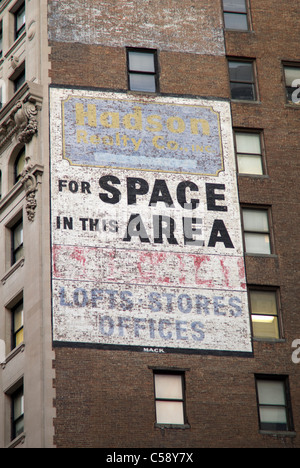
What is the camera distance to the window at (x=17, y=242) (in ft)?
184

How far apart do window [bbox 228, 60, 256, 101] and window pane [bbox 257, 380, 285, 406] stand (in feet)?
46.5

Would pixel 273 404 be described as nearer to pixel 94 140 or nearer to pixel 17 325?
pixel 17 325

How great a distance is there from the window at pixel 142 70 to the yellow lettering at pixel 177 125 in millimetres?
1923

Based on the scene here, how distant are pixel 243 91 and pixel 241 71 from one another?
109 cm

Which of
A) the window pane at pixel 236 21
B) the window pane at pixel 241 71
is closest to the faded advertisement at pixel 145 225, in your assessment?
the window pane at pixel 241 71

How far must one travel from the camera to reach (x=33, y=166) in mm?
55312

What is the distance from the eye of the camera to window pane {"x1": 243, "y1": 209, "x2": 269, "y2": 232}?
185 feet

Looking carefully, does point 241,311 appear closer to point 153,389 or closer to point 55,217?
point 153,389

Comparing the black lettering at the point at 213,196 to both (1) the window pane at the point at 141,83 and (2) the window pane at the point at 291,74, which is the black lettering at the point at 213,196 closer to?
(1) the window pane at the point at 141,83

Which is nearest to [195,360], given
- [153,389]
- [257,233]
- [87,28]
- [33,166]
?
[153,389]

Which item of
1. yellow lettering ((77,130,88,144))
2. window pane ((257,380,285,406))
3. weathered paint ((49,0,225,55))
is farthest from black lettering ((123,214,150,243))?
weathered paint ((49,0,225,55))

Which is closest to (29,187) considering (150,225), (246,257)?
(150,225)

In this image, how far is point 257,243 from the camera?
5622 cm

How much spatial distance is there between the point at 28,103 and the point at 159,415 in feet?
50.9
